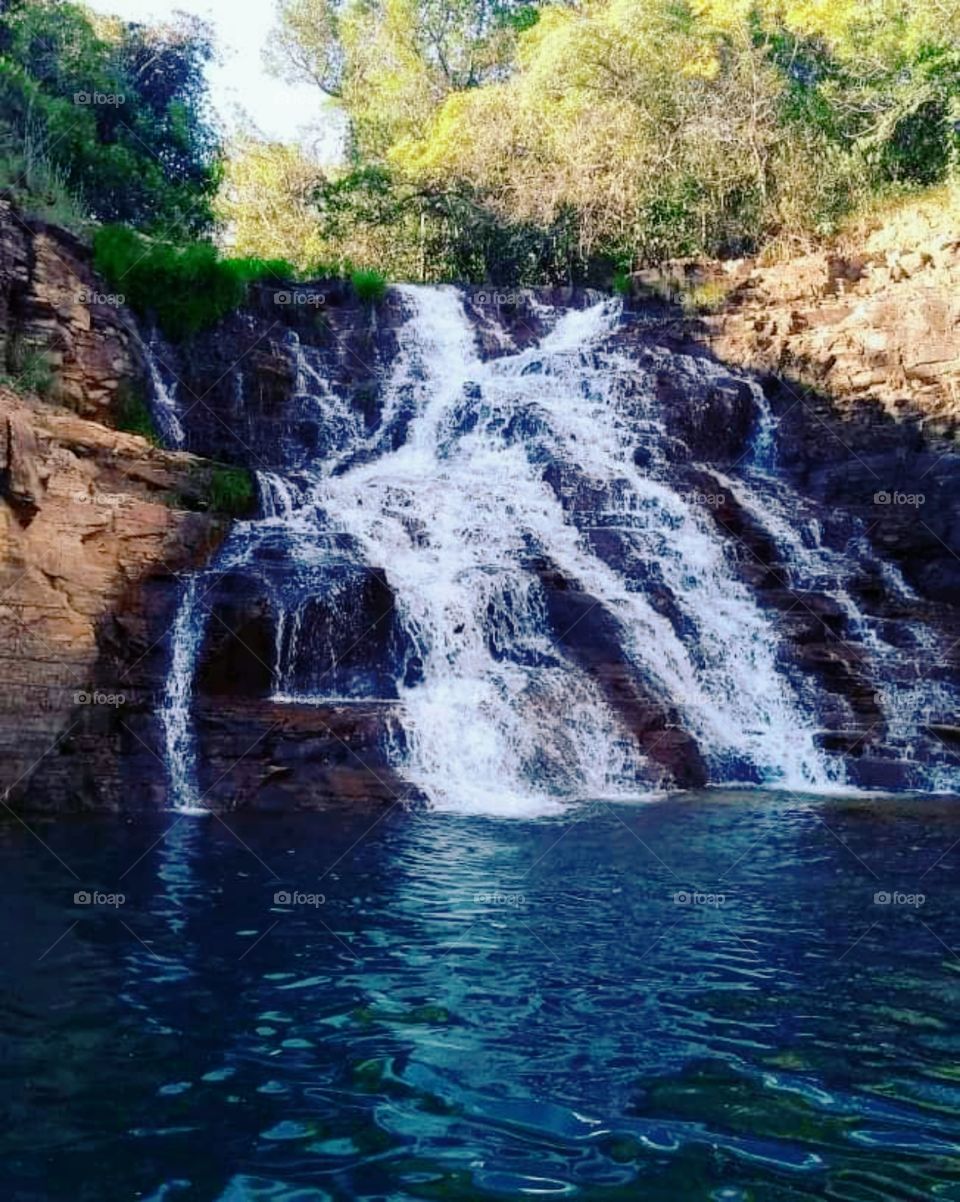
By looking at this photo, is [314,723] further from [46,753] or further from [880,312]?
[880,312]

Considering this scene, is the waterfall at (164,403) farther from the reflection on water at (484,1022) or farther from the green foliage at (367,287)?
the reflection on water at (484,1022)

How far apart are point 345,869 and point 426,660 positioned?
5207mm

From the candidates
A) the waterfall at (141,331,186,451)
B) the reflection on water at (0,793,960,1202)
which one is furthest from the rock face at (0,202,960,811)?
the reflection on water at (0,793,960,1202)

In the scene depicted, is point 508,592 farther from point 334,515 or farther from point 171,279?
point 171,279

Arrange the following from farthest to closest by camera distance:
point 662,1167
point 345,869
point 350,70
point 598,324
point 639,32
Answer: point 350,70 → point 639,32 → point 598,324 → point 345,869 → point 662,1167

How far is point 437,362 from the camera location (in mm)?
21328

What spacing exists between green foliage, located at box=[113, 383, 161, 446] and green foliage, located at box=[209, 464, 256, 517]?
5.99 feet

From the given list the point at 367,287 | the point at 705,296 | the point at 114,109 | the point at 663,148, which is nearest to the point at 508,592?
the point at 367,287

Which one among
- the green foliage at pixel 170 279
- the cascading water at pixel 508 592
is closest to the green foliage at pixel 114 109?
the green foliage at pixel 170 279

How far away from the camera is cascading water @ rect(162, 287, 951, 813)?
12.5 meters

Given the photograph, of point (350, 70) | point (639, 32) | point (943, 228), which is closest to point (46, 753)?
point (943, 228)

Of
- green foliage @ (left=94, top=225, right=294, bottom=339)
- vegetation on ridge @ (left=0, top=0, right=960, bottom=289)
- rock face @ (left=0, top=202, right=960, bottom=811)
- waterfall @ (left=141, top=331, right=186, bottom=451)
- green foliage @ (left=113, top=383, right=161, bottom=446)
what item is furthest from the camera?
vegetation on ridge @ (left=0, top=0, right=960, bottom=289)

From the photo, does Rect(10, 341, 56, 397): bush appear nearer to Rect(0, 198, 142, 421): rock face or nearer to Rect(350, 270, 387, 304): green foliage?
Rect(0, 198, 142, 421): rock face

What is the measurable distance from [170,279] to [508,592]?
9.86m
